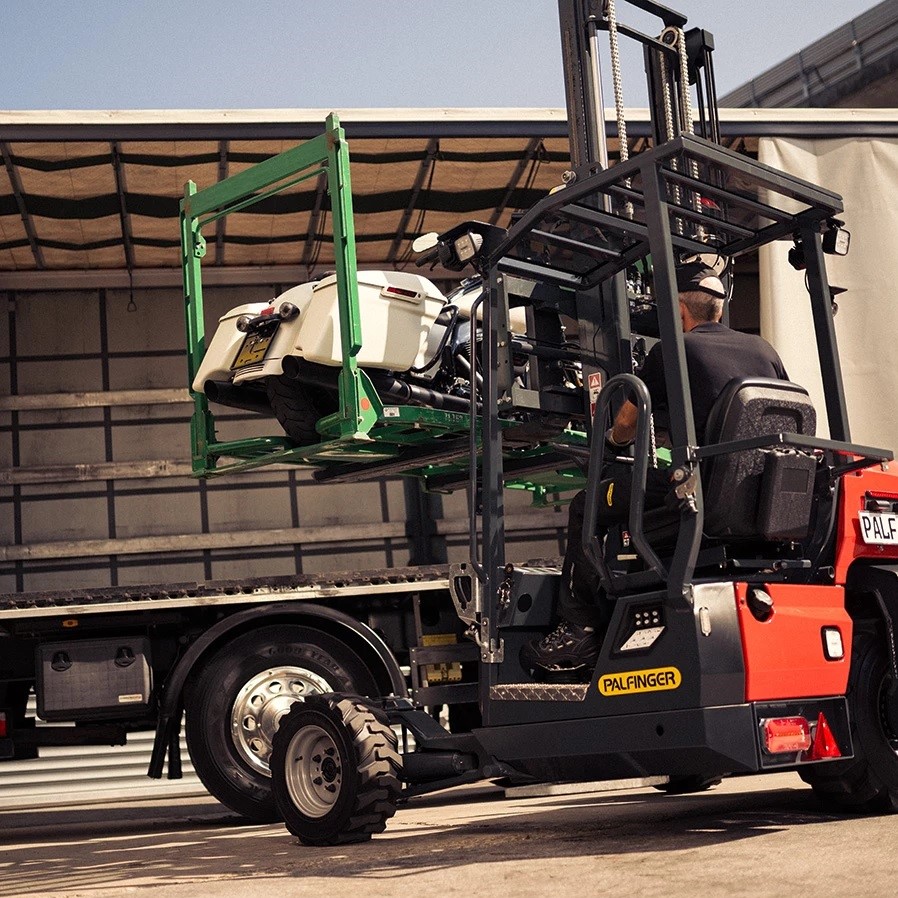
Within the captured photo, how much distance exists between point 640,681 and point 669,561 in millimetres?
522

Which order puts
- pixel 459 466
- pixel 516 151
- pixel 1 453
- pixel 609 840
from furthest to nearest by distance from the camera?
1. pixel 1 453
2. pixel 516 151
3. pixel 459 466
4. pixel 609 840

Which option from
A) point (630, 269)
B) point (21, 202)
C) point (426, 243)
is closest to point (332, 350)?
point (426, 243)

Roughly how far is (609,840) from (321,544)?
25.3ft

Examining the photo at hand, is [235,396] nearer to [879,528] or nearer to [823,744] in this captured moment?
[879,528]

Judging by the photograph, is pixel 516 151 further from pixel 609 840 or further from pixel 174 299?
pixel 609 840

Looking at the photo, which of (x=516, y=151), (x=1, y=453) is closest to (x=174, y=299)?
(x=1, y=453)

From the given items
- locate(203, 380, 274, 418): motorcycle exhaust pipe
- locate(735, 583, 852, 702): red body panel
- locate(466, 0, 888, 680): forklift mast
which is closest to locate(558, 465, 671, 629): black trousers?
locate(466, 0, 888, 680): forklift mast

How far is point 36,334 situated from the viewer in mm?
12445

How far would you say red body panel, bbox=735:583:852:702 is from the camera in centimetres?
438

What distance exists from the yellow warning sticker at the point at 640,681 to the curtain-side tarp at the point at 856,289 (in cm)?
604

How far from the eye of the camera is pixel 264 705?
745 cm

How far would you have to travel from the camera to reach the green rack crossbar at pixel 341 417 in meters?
5.89

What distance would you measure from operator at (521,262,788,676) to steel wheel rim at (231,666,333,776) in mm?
2727

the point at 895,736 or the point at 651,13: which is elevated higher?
the point at 651,13
